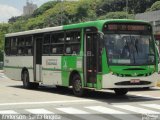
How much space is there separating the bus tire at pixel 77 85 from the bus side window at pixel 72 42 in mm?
1011

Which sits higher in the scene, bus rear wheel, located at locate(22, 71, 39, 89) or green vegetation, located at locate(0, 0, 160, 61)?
green vegetation, located at locate(0, 0, 160, 61)

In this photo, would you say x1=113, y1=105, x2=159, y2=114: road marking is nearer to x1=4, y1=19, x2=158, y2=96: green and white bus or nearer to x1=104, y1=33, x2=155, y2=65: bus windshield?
x1=4, y1=19, x2=158, y2=96: green and white bus

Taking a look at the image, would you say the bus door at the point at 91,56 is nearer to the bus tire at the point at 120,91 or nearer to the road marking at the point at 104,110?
the bus tire at the point at 120,91

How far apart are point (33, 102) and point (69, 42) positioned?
13.1ft

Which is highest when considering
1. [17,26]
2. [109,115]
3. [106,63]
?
[17,26]

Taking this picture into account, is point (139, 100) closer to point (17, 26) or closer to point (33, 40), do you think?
point (33, 40)

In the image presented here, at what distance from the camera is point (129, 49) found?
1897 centimetres

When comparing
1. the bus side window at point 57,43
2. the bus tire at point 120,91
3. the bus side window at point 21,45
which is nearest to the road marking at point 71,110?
the bus tire at point 120,91

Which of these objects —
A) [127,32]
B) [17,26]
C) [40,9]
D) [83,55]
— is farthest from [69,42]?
[40,9]

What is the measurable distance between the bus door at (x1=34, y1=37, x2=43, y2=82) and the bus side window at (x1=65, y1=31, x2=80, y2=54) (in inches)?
139

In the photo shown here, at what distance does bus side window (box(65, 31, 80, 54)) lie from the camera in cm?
2077

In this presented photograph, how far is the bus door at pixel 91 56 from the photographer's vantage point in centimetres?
1927

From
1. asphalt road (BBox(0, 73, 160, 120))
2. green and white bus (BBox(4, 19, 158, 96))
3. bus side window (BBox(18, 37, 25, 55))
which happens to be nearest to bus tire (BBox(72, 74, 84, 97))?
green and white bus (BBox(4, 19, 158, 96))

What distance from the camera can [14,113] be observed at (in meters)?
14.9
